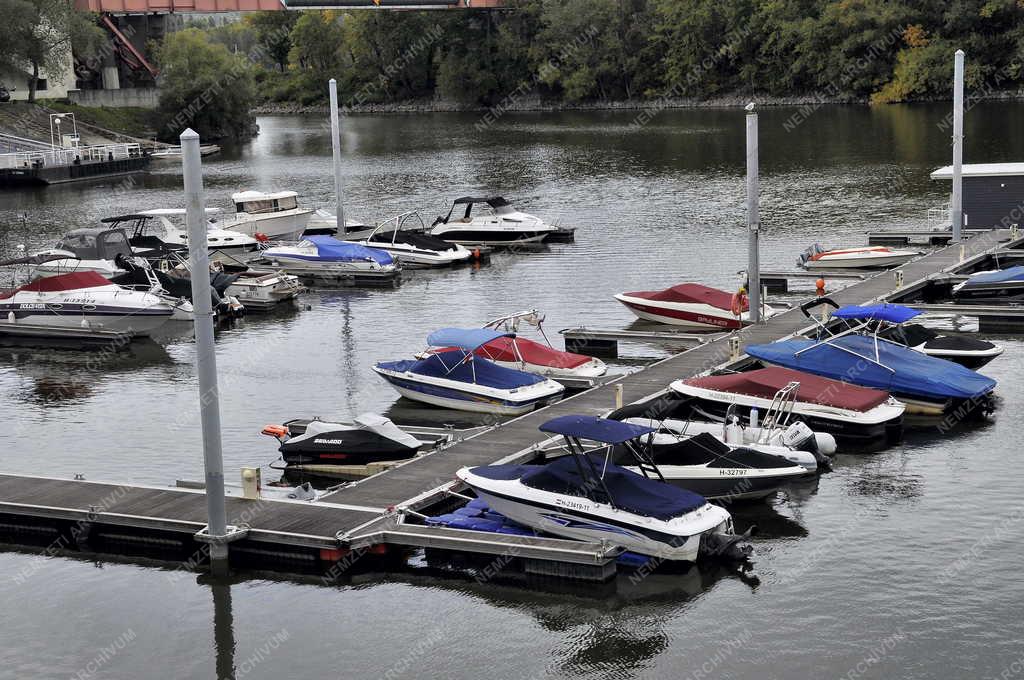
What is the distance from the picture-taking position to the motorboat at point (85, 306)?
4247 centimetres

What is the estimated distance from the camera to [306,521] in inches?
934

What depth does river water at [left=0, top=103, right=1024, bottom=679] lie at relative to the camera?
20.2 m

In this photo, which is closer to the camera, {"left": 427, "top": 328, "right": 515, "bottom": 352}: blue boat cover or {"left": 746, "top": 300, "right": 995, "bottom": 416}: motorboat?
{"left": 746, "top": 300, "right": 995, "bottom": 416}: motorboat

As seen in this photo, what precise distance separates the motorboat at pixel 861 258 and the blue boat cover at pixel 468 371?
65.7 ft

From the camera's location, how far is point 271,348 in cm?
4162

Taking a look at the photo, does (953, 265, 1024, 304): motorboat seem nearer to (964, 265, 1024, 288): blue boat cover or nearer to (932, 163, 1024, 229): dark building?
(964, 265, 1024, 288): blue boat cover

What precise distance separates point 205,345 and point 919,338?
1994 centimetres

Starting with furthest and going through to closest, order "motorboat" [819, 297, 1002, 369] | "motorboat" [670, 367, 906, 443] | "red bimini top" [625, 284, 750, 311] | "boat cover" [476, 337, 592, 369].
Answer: "red bimini top" [625, 284, 750, 311]
"boat cover" [476, 337, 592, 369]
"motorboat" [819, 297, 1002, 369]
"motorboat" [670, 367, 906, 443]

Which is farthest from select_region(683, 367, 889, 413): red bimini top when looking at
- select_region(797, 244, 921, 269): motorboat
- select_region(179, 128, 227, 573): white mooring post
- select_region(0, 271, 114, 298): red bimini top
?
select_region(0, 271, 114, 298): red bimini top

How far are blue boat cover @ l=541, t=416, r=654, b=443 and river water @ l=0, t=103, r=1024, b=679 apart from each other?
2.54m

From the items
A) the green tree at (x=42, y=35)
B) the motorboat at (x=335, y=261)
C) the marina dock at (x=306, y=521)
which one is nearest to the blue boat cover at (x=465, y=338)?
the marina dock at (x=306, y=521)

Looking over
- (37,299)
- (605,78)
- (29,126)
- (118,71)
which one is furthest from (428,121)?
(37,299)

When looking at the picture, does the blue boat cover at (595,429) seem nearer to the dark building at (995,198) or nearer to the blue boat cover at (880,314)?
the blue boat cover at (880,314)

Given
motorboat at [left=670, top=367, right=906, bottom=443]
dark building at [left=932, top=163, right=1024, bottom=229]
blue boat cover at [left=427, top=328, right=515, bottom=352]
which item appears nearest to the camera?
motorboat at [left=670, top=367, right=906, bottom=443]
